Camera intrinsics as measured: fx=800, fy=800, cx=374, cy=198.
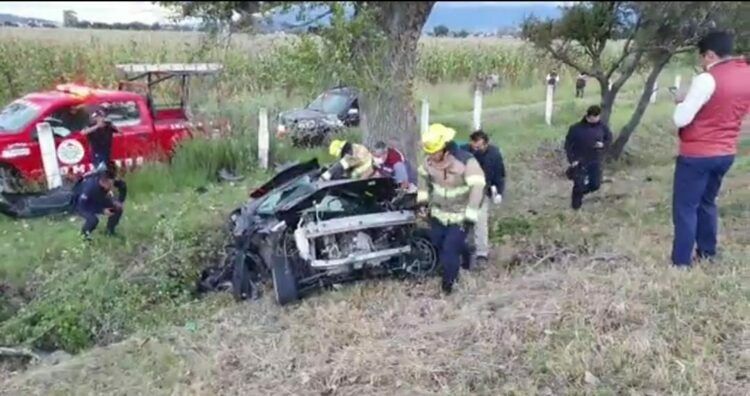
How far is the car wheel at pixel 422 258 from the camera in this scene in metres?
7.38

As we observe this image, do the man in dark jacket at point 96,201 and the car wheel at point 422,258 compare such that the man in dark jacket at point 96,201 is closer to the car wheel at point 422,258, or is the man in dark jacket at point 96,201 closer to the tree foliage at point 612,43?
the car wheel at point 422,258

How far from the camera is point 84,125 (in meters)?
10.7

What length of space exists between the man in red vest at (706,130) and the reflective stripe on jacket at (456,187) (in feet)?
5.10

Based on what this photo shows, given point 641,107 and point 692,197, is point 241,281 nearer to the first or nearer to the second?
point 692,197

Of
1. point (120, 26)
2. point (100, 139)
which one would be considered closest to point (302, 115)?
point (100, 139)

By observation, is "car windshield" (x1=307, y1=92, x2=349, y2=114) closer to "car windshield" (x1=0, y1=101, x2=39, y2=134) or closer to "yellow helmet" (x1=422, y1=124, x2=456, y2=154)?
"car windshield" (x1=0, y1=101, x2=39, y2=134)

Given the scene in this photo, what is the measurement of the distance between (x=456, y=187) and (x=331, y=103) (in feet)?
31.8

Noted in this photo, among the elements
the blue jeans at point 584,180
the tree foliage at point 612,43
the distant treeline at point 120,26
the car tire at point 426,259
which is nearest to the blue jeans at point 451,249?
the car tire at point 426,259

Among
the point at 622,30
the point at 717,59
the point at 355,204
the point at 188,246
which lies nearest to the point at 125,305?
the point at 188,246

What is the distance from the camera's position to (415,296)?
6863 millimetres

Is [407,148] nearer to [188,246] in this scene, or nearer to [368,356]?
[188,246]

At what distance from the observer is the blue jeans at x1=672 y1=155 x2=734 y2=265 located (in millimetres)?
6016

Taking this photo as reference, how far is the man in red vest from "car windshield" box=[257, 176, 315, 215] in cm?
316

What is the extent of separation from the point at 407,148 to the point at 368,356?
3963mm
